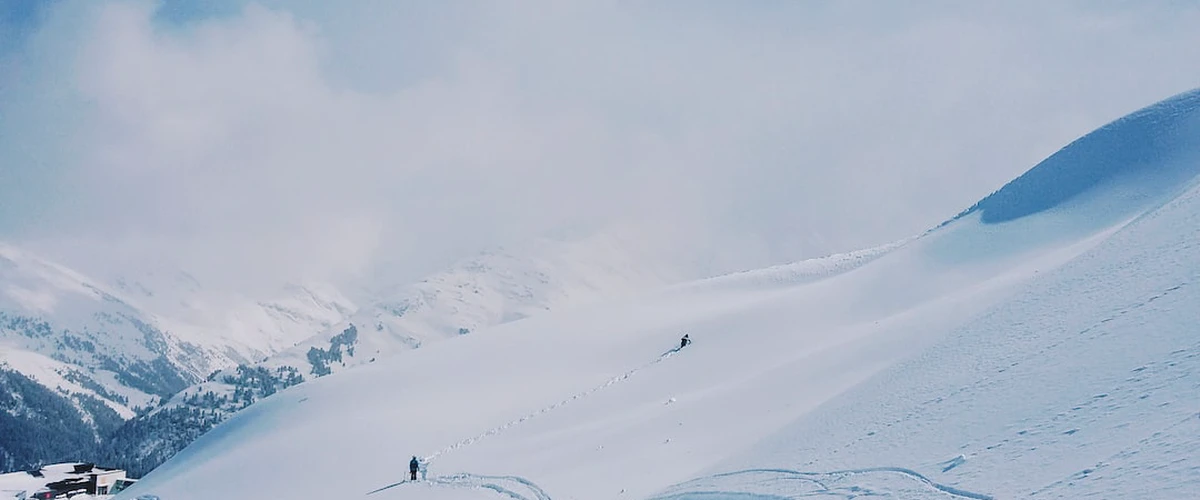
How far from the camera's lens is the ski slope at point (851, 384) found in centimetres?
1791

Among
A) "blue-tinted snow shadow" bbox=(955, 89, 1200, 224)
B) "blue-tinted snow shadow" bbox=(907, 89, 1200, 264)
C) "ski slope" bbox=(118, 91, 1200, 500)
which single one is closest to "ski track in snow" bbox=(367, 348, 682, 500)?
"ski slope" bbox=(118, 91, 1200, 500)

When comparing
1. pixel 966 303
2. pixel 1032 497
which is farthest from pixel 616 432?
pixel 1032 497

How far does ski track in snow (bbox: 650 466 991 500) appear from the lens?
57.0 feet

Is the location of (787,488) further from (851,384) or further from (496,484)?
(496,484)

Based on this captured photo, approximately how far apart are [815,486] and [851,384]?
13346 millimetres

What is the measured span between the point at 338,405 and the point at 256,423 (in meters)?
9.73

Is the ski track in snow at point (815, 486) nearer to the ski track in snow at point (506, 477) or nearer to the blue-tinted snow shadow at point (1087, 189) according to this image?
the ski track in snow at point (506, 477)

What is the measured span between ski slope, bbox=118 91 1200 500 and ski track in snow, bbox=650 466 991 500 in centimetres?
7

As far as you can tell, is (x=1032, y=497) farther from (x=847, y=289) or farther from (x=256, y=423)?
(x=256, y=423)

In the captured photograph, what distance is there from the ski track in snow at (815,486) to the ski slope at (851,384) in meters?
0.07

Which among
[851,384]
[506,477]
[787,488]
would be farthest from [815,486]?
[506,477]

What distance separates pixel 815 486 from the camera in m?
19.8

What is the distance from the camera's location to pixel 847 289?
5944 centimetres

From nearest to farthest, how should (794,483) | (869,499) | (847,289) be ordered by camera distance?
(869,499)
(794,483)
(847,289)
